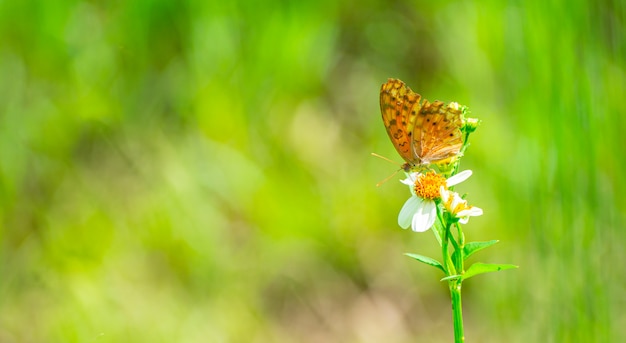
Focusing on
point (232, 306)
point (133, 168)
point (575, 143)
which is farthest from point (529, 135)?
point (133, 168)

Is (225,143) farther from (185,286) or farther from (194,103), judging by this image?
(185,286)

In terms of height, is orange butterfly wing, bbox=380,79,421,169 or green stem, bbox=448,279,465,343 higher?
orange butterfly wing, bbox=380,79,421,169

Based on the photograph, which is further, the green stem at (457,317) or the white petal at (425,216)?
the white petal at (425,216)

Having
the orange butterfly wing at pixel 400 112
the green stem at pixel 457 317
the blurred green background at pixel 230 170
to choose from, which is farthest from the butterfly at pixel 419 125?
the blurred green background at pixel 230 170

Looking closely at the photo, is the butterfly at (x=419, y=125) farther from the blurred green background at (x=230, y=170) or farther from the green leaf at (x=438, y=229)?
the blurred green background at (x=230, y=170)

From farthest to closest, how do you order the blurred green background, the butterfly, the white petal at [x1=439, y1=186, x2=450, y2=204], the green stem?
1. the blurred green background
2. the butterfly
3. the white petal at [x1=439, y1=186, x2=450, y2=204]
4. the green stem

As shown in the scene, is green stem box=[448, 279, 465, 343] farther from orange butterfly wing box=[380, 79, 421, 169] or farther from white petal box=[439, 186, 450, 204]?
orange butterfly wing box=[380, 79, 421, 169]

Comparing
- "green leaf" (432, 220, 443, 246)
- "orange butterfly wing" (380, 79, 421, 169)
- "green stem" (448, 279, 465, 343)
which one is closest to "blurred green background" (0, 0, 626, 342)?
"orange butterfly wing" (380, 79, 421, 169)
